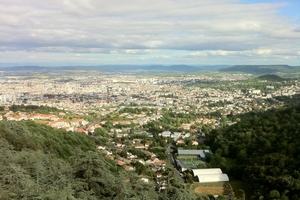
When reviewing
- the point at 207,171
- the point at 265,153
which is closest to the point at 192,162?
the point at 207,171

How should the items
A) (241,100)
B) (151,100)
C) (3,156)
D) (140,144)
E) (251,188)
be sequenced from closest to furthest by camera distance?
(3,156), (251,188), (140,144), (241,100), (151,100)

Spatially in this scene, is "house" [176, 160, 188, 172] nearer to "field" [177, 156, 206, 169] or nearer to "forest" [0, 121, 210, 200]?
"field" [177, 156, 206, 169]

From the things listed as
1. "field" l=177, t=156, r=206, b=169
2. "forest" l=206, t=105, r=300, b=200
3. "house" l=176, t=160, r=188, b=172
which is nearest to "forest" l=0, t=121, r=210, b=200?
"forest" l=206, t=105, r=300, b=200

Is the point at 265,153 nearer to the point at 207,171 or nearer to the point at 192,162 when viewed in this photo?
the point at 207,171

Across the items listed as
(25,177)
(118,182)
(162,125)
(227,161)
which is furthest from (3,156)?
(162,125)

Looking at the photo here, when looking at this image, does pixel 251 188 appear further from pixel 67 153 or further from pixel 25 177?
pixel 25 177

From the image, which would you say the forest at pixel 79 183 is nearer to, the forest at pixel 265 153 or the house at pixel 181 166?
the forest at pixel 265 153
